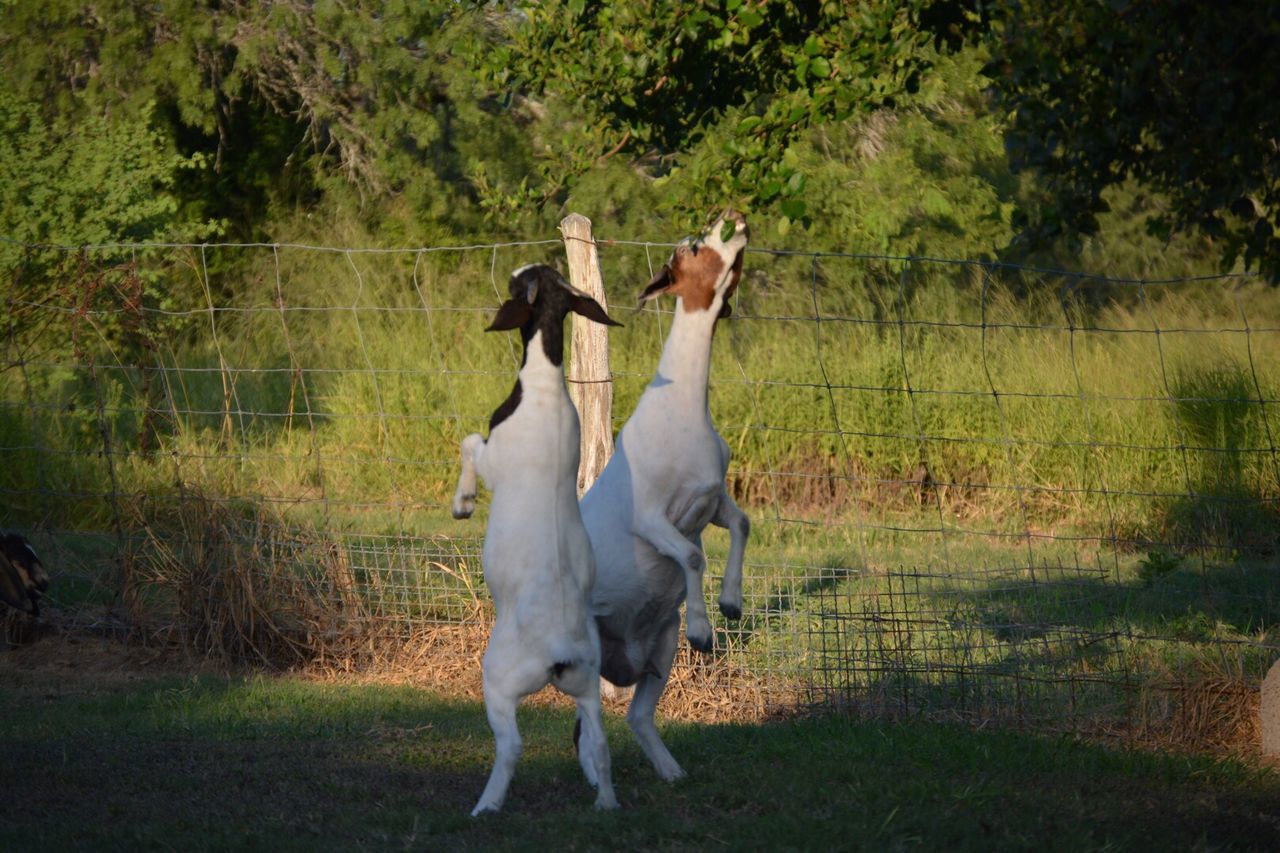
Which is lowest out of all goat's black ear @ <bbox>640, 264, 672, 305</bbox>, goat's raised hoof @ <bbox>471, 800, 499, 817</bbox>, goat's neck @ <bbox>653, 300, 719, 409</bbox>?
goat's raised hoof @ <bbox>471, 800, 499, 817</bbox>

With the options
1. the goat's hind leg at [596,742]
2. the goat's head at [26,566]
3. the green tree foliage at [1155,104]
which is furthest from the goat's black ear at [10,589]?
the green tree foliage at [1155,104]

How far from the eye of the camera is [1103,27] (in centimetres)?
422

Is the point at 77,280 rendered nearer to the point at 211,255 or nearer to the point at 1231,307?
the point at 211,255

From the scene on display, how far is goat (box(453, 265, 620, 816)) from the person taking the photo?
4465 millimetres

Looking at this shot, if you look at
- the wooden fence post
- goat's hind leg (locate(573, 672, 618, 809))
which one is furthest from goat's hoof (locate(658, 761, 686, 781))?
the wooden fence post

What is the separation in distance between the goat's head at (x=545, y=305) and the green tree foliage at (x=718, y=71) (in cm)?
77

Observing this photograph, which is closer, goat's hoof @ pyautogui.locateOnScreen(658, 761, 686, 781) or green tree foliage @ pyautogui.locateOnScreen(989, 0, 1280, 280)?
green tree foliage @ pyautogui.locateOnScreen(989, 0, 1280, 280)

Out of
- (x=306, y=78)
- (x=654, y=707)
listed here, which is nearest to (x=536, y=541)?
(x=654, y=707)

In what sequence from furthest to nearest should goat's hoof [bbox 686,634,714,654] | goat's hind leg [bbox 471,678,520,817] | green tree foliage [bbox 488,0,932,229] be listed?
1. green tree foliage [bbox 488,0,932,229]
2. goat's hoof [bbox 686,634,714,654]
3. goat's hind leg [bbox 471,678,520,817]

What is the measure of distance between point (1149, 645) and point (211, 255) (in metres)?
15.7

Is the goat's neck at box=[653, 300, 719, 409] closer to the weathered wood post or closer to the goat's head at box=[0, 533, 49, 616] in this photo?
the weathered wood post

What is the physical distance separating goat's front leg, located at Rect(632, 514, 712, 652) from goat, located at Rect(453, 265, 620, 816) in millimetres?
261

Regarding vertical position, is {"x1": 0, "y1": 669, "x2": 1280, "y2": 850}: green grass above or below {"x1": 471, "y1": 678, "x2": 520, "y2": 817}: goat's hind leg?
below

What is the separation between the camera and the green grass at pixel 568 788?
4.52 meters
